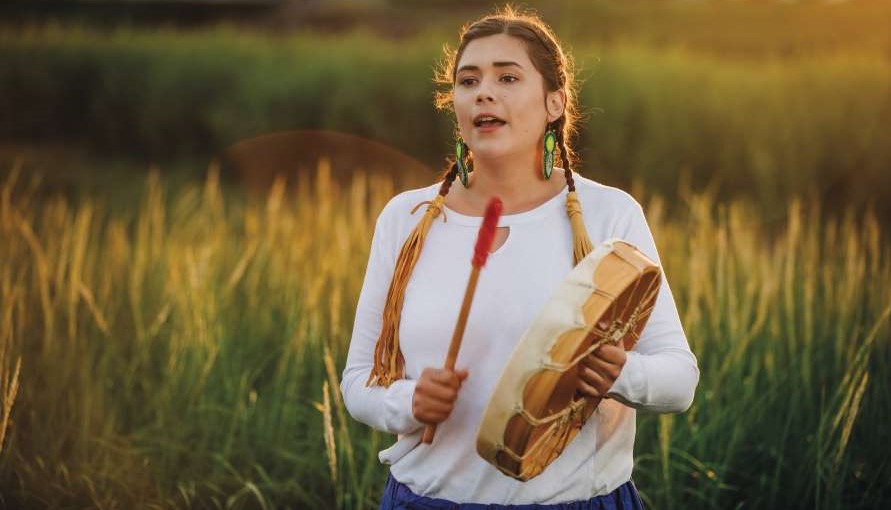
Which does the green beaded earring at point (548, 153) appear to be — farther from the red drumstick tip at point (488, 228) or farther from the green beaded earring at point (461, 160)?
the red drumstick tip at point (488, 228)

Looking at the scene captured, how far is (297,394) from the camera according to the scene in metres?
3.65

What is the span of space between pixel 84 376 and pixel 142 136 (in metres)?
9.49

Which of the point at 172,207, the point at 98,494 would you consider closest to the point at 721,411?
the point at 98,494

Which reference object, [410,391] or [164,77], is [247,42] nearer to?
[164,77]

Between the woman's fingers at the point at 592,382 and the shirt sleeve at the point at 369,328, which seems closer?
the woman's fingers at the point at 592,382

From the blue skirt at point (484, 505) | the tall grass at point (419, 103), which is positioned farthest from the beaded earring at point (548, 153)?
the tall grass at point (419, 103)

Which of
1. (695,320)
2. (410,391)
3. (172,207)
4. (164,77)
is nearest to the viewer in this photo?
(410,391)

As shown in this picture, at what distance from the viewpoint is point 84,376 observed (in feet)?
11.9

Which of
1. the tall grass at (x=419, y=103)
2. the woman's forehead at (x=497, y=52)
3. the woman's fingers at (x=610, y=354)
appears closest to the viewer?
the woman's fingers at (x=610, y=354)

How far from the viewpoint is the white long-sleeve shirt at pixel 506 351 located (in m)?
1.84

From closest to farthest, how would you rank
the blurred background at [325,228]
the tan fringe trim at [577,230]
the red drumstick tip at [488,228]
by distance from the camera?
1. the red drumstick tip at [488,228]
2. the tan fringe trim at [577,230]
3. the blurred background at [325,228]

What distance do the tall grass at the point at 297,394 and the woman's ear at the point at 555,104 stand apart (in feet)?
3.54

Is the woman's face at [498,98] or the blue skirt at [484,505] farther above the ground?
the woman's face at [498,98]

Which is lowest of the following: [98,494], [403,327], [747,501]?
[98,494]
